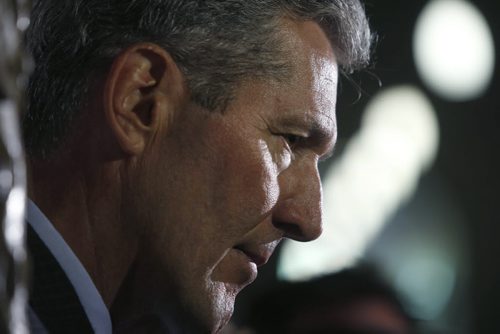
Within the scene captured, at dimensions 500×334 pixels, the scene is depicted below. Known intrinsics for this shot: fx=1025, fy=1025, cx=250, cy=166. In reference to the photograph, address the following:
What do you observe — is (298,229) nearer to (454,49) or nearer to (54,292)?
(54,292)

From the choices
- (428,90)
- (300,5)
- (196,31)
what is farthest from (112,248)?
(428,90)

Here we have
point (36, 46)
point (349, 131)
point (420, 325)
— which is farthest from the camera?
point (349, 131)

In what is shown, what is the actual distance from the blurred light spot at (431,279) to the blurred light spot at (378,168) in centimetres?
25

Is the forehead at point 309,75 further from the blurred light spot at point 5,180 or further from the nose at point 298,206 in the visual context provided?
the blurred light spot at point 5,180

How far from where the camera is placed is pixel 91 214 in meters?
1.51

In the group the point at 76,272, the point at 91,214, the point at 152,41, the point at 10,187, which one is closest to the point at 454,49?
the point at 152,41

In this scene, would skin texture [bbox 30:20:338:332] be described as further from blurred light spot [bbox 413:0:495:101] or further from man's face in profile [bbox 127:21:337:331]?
blurred light spot [bbox 413:0:495:101]

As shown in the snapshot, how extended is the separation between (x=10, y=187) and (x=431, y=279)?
456cm

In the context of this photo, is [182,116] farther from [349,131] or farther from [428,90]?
[428,90]

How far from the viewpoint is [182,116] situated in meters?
1.54

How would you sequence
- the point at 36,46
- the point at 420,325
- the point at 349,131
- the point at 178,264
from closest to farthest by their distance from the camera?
1. the point at 178,264
2. the point at 36,46
3. the point at 420,325
4. the point at 349,131

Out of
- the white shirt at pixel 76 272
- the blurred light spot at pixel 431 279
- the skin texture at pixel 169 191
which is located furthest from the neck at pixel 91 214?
the blurred light spot at pixel 431 279

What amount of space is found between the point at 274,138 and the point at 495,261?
11.5ft

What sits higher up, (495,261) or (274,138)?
(274,138)
